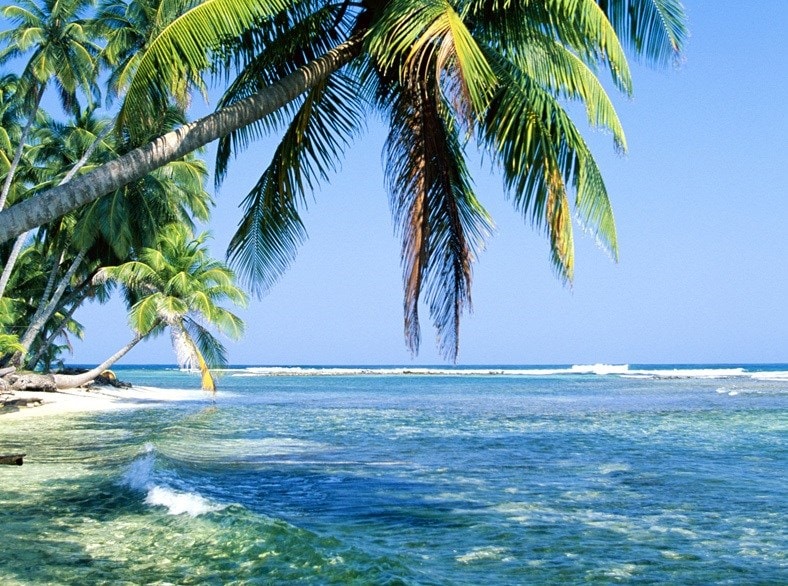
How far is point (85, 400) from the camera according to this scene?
24.0 m

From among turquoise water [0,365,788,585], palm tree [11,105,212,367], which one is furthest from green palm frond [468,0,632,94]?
palm tree [11,105,212,367]

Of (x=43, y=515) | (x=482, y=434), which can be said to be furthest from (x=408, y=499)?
(x=482, y=434)

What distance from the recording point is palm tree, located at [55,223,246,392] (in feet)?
78.6

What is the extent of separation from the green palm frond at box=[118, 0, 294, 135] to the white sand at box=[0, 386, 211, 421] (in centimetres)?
1443

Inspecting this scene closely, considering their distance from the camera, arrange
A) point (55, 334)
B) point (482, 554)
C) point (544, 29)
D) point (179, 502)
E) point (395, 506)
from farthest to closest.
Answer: point (55, 334) → point (395, 506) → point (179, 502) → point (544, 29) → point (482, 554)

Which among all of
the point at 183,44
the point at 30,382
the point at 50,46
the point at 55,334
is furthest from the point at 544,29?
the point at 55,334

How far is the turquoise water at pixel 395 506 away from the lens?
5.48m

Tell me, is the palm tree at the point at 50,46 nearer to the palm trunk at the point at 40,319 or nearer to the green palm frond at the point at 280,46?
the palm trunk at the point at 40,319

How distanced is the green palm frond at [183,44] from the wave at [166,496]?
3.74 m

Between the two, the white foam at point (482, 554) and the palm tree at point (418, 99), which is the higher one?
the palm tree at point (418, 99)

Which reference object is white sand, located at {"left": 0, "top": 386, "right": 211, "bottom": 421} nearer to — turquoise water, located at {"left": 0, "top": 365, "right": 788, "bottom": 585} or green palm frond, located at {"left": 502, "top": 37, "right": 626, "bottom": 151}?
turquoise water, located at {"left": 0, "top": 365, "right": 788, "bottom": 585}

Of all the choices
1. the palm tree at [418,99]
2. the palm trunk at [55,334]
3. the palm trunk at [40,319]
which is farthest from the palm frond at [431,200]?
the palm trunk at [55,334]

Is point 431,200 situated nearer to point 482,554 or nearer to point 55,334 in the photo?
point 482,554

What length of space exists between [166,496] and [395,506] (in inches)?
95.5
